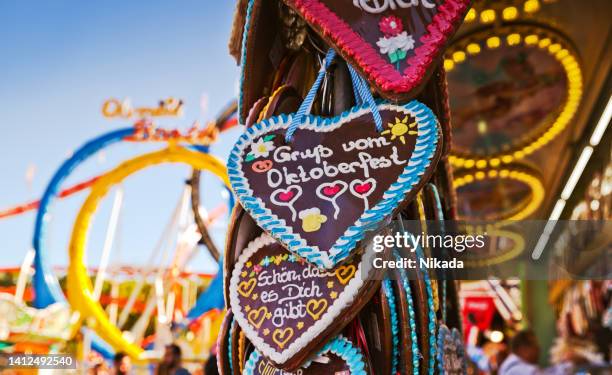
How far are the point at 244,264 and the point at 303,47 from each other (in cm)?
77

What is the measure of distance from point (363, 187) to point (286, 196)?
0.21 meters

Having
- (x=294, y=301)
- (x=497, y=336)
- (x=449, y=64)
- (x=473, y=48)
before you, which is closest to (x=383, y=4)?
(x=294, y=301)

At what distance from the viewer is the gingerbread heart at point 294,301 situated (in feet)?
5.36

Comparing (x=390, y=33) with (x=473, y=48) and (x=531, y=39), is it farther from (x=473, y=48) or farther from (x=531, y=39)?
(x=531, y=39)

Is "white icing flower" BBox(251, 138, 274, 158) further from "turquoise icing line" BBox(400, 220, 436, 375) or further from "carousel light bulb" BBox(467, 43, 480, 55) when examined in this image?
"carousel light bulb" BBox(467, 43, 480, 55)

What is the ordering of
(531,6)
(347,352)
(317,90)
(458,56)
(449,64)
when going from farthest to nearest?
(449,64) < (458,56) < (531,6) < (317,90) < (347,352)

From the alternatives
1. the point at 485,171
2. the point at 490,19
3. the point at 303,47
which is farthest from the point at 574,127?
the point at 303,47

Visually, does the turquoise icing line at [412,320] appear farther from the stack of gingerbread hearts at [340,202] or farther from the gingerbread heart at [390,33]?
the gingerbread heart at [390,33]

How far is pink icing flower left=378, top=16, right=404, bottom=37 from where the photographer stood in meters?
1.86

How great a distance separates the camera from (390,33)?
73.1 inches

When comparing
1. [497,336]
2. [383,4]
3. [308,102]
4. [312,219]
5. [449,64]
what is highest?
[449,64]

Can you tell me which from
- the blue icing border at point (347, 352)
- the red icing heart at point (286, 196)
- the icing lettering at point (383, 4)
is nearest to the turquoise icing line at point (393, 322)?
the blue icing border at point (347, 352)

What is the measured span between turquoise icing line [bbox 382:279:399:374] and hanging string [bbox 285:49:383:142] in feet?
1.33

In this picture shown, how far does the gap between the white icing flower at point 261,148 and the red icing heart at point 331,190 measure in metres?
0.21
